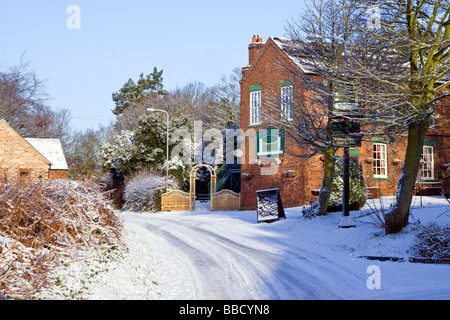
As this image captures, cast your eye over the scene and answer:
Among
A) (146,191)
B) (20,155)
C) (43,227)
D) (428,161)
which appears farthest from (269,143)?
(43,227)

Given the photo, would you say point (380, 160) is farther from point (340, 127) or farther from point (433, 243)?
point (433, 243)

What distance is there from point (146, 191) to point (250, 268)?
22.6m

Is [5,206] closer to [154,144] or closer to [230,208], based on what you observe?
[230,208]

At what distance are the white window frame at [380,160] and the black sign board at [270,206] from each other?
33.6 ft

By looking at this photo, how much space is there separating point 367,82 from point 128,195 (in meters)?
22.1

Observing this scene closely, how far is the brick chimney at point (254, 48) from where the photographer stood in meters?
30.4

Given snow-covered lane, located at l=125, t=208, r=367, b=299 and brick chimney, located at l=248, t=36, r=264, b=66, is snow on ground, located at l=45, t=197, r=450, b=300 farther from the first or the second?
brick chimney, located at l=248, t=36, r=264, b=66

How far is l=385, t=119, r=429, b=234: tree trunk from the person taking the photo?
13.0 m

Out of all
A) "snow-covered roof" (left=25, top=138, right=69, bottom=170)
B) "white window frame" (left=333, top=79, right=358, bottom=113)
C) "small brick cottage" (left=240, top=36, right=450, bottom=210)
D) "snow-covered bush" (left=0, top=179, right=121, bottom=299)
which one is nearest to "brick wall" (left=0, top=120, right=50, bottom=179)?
"snow-covered roof" (left=25, top=138, right=69, bottom=170)

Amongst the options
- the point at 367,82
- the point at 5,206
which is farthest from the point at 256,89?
the point at 5,206

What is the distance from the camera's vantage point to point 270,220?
1961cm

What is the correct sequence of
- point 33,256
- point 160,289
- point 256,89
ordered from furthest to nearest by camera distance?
point 256,89 < point 160,289 < point 33,256

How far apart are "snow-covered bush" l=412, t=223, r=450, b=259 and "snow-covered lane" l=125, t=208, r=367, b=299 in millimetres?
2123

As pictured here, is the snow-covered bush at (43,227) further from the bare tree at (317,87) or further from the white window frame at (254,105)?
the white window frame at (254,105)
